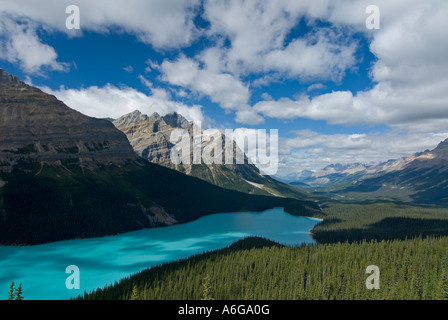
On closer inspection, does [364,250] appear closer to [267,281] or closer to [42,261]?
[267,281]

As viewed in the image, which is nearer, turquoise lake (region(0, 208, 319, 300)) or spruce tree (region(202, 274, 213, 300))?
spruce tree (region(202, 274, 213, 300))

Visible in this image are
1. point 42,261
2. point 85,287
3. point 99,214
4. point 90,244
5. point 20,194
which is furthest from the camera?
point 99,214

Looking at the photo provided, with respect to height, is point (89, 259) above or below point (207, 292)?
above

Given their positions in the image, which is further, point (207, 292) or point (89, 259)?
point (89, 259)

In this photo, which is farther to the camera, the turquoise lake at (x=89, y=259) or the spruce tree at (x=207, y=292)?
the turquoise lake at (x=89, y=259)

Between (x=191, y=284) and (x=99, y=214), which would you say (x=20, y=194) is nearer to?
(x=99, y=214)
